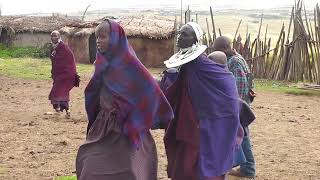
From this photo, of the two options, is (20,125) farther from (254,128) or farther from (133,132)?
(133,132)

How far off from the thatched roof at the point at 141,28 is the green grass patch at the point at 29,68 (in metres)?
1.69

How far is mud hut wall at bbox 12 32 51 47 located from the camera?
2753 cm

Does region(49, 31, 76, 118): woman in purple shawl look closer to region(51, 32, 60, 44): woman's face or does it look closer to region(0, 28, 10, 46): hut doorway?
region(51, 32, 60, 44): woman's face

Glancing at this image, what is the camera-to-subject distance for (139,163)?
445 centimetres

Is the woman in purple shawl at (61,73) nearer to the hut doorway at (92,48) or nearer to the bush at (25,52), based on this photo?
the hut doorway at (92,48)

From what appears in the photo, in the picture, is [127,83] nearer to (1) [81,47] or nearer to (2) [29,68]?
(2) [29,68]

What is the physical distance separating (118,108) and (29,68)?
16418 millimetres

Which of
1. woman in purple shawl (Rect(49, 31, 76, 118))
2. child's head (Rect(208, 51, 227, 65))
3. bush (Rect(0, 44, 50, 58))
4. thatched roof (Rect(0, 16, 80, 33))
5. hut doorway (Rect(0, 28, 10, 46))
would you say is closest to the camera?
child's head (Rect(208, 51, 227, 65))

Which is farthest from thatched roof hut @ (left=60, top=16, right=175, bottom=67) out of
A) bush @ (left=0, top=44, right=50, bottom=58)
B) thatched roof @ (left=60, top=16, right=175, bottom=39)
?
bush @ (left=0, top=44, right=50, bottom=58)

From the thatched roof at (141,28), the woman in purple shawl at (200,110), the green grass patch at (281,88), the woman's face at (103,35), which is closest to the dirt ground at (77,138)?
the green grass patch at (281,88)

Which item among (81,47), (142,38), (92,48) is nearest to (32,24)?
(92,48)

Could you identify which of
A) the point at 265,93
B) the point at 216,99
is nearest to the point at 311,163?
the point at 216,99

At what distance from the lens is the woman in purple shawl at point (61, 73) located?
9961 mm

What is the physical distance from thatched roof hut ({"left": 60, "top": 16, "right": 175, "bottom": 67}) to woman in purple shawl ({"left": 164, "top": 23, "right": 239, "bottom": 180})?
16.9 metres
